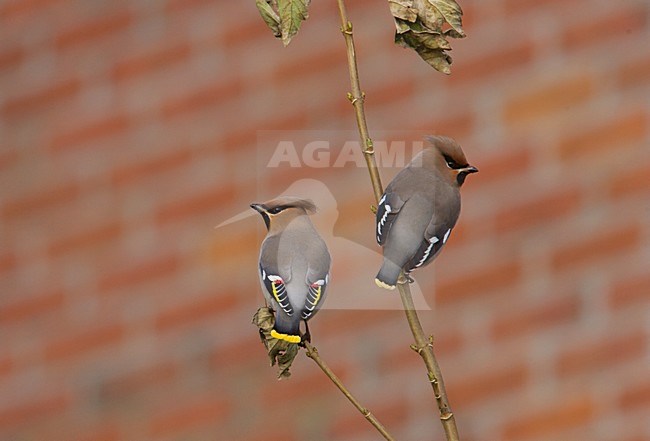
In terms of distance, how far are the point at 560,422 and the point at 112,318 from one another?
1.67 feet

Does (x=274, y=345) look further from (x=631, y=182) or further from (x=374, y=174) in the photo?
(x=631, y=182)

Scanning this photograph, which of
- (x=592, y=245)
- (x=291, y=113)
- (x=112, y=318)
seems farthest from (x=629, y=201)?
(x=112, y=318)

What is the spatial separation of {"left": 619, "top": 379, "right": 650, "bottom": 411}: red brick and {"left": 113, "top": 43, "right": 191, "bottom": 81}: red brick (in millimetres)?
594

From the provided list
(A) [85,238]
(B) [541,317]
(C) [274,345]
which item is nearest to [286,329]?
(C) [274,345]

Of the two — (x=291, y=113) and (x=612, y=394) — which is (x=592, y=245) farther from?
(x=291, y=113)

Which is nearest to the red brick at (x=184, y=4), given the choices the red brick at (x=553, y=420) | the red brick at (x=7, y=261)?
the red brick at (x=7, y=261)

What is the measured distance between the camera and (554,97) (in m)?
1.20

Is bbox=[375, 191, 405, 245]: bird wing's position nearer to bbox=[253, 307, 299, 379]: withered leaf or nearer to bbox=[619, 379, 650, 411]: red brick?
bbox=[253, 307, 299, 379]: withered leaf

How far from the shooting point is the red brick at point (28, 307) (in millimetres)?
1302

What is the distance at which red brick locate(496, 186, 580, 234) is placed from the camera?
1.19 meters

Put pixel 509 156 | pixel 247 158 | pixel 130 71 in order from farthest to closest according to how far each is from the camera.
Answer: pixel 130 71, pixel 509 156, pixel 247 158

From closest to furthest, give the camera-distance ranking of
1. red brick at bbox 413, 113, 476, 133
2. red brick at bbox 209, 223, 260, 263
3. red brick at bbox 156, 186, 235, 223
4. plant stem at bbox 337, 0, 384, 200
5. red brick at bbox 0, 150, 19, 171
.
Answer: plant stem at bbox 337, 0, 384, 200 → red brick at bbox 209, 223, 260, 263 → red brick at bbox 413, 113, 476, 133 → red brick at bbox 156, 186, 235, 223 → red brick at bbox 0, 150, 19, 171

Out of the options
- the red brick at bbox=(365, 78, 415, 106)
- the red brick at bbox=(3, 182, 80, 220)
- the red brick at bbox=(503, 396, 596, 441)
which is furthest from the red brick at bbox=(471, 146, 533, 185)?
the red brick at bbox=(3, 182, 80, 220)

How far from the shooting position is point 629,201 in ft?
3.89
